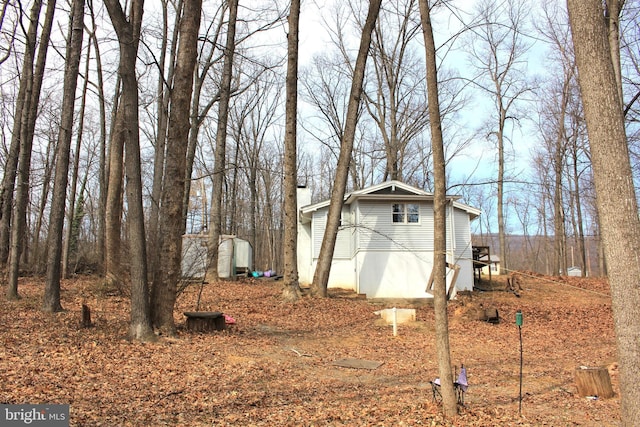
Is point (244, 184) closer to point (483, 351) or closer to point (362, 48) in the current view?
point (362, 48)

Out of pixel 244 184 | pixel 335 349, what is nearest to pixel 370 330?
pixel 335 349

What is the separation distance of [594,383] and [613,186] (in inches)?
156

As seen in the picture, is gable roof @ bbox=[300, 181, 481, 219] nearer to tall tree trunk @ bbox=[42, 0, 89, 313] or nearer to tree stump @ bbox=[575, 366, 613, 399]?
tall tree trunk @ bbox=[42, 0, 89, 313]

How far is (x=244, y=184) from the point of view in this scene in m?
39.2

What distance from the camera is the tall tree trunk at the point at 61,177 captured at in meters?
9.52

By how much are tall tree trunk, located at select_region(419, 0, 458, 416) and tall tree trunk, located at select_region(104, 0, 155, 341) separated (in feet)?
15.8

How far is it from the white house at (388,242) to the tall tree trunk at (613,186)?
45.7ft

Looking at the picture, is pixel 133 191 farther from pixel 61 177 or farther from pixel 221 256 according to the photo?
pixel 221 256

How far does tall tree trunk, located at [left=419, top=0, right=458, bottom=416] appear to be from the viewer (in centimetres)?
505

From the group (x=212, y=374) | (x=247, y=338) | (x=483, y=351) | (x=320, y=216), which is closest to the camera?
(x=212, y=374)

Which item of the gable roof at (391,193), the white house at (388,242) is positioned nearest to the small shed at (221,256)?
the white house at (388,242)

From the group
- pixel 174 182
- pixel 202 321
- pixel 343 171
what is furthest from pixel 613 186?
pixel 343 171

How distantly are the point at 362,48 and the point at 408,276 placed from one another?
902 cm

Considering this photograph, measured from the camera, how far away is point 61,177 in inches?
380
